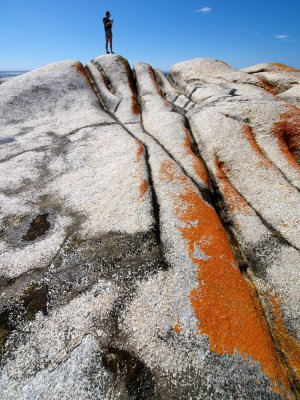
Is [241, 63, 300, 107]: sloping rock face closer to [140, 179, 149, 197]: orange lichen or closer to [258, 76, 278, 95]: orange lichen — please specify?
[258, 76, 278, 95]: orange lichen

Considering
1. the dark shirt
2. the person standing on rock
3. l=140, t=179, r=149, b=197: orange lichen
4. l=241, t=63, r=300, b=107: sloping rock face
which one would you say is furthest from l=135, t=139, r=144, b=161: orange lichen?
the dark shirt

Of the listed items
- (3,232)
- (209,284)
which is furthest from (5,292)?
(209,284)

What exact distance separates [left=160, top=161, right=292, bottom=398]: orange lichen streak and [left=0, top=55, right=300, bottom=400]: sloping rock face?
0.03m

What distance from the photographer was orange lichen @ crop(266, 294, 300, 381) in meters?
4.36

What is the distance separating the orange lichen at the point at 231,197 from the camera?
7.83m

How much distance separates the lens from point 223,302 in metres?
4.79

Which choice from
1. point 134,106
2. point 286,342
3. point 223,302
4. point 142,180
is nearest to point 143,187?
point 142,180

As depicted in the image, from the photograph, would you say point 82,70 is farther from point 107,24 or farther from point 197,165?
point 197,165

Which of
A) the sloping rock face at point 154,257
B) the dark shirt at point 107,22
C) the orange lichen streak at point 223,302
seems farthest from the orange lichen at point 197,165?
the dark shirt at point 107,22

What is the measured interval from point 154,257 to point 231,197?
171 inches

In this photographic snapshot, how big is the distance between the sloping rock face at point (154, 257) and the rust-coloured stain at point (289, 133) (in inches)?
2.8

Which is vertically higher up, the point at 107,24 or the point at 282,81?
the point at 107,24

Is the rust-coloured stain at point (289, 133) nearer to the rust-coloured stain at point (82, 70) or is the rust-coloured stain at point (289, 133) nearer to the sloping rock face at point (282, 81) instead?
the sloping rock face at point (282, 81)

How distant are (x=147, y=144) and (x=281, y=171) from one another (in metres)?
6.42
